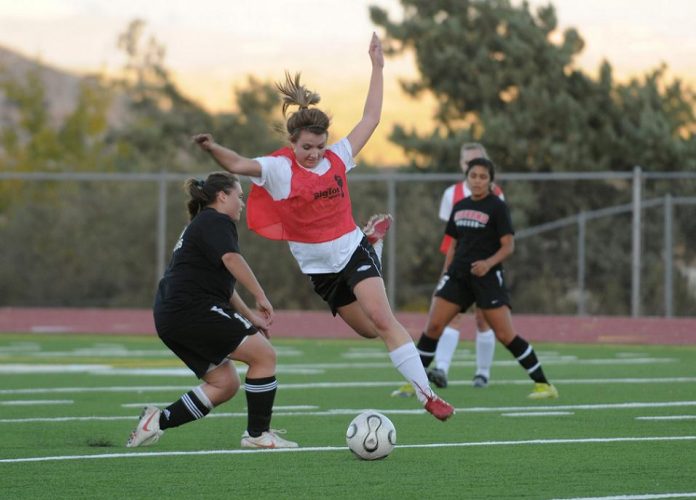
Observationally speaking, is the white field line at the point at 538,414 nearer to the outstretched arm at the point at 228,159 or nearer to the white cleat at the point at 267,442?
the white cleat at the point at 267,442

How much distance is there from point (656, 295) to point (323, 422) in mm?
12899

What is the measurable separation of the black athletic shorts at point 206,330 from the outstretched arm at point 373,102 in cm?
148

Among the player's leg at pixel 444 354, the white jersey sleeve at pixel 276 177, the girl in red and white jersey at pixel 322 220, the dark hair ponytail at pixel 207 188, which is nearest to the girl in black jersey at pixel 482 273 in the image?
the player's leg at pixel 444 354

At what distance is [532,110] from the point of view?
32156 mm

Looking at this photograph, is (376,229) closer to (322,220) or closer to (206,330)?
(322,220)

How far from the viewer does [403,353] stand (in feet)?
28.0

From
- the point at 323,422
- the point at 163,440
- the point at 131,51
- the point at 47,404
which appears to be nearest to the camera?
the point at 163,440

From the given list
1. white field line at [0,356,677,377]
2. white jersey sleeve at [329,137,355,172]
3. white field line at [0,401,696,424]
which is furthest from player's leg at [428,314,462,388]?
white jersey sleeve at [329,137,355,172]

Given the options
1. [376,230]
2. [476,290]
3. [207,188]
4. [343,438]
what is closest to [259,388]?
[343,438]

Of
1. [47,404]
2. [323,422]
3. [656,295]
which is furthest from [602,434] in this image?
[656,295]

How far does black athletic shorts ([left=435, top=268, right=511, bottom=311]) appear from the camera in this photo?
11.9 m

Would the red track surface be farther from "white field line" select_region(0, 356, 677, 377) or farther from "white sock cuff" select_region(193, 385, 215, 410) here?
"white sock cuff" select_region(193, 385, 215, 410)

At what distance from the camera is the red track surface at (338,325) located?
20969 mm

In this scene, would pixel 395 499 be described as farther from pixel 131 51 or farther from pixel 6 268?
pixel 131 51
